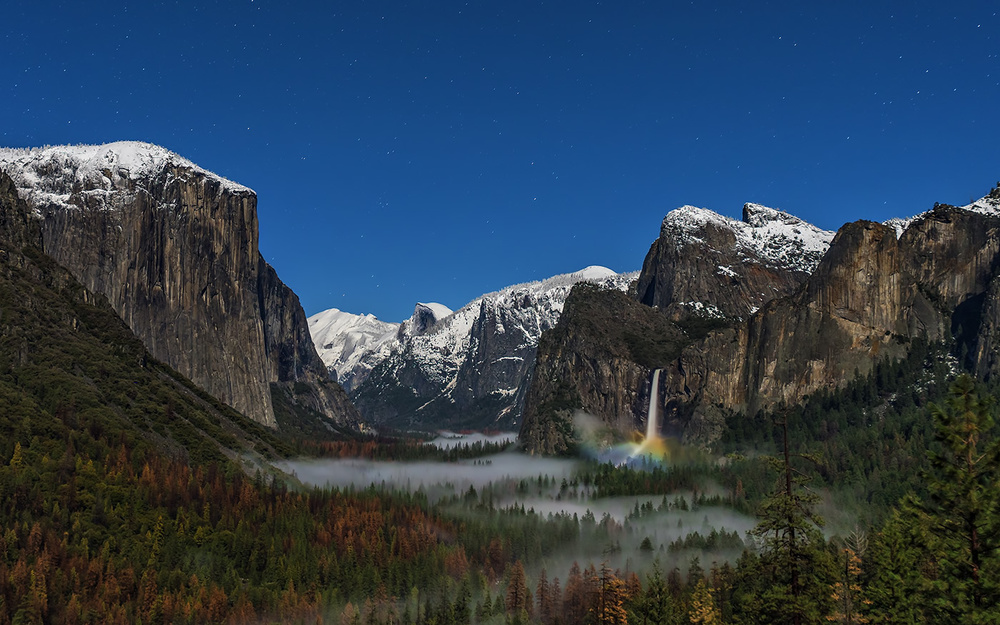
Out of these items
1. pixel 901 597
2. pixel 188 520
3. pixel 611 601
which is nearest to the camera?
pixel 901 597

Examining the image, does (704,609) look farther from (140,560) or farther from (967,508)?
(140,560)

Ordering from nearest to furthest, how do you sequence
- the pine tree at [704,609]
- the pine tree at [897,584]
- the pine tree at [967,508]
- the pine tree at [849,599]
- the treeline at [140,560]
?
1. the pine tree at [967,508]
2. the pine tree at [897,584]
3. the pine tree at [849,599]
4. the pine tree at [704,609]
5. the treeline at [140,560]

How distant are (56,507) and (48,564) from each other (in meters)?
20.7

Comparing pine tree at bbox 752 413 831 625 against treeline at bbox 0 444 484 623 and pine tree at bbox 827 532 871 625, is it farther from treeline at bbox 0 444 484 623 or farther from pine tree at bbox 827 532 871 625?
treeline at bbox 0 444 484 623

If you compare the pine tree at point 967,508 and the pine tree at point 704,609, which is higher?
the pine tree at point 967,508

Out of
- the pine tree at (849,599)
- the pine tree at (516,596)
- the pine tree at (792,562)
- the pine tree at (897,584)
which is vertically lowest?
the pine tree at (516,596)

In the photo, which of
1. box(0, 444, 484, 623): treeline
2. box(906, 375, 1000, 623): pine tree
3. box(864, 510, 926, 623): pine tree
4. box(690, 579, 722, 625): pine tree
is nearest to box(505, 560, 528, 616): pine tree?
box(0, 444, 484, 623): treeline

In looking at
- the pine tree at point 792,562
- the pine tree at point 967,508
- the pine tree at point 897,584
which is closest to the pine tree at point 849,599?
the pine tree at point 897,584

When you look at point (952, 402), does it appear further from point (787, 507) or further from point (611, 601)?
point (611, 601)

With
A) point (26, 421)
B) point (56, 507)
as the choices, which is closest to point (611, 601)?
point (56, 507)

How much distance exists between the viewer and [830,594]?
4906 centimetres

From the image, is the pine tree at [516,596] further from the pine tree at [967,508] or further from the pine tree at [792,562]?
the pine tree at [967,508]

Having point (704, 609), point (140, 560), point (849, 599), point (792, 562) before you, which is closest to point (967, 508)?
point (792, 562)

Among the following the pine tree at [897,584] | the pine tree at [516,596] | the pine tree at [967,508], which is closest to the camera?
the pine tree at [967,508]
